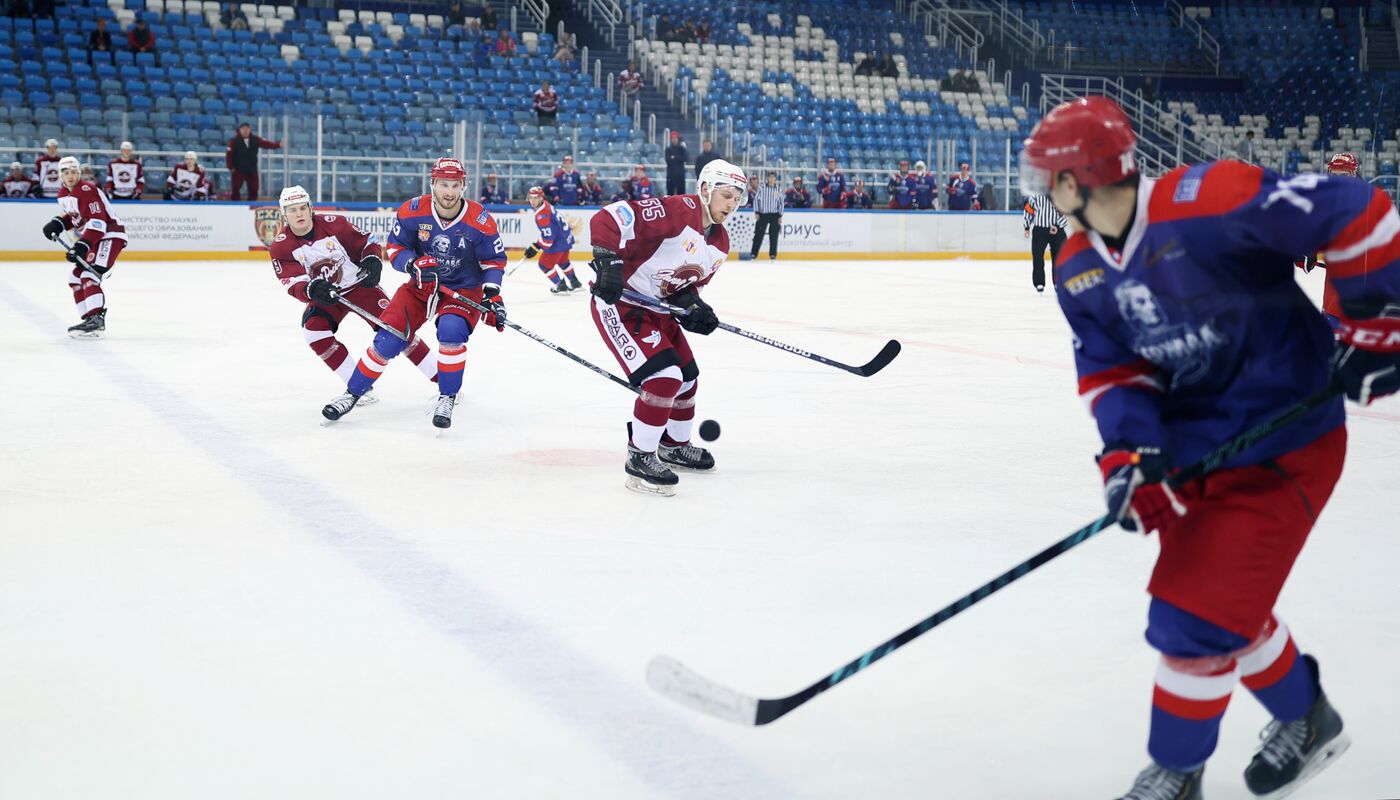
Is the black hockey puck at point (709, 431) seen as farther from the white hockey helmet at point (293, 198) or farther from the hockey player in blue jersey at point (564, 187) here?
the hockey player in blue jersey at point (564, 187)

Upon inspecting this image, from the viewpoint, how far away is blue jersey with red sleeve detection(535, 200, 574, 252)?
11695mm

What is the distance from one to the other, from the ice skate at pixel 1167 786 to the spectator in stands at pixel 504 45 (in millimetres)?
18495

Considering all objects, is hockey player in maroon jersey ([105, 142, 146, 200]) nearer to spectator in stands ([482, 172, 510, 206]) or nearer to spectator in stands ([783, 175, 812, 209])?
spectator in stands ([482, 172, 510, 206])

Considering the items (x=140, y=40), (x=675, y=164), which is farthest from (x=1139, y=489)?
(x=140, y=40)

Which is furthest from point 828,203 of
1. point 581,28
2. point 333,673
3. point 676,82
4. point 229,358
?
point 333,673

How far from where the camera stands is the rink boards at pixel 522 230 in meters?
14.6

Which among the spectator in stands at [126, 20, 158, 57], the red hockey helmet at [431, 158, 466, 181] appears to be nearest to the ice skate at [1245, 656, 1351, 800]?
the red hockey helmet at [431, 158, 466, 181]

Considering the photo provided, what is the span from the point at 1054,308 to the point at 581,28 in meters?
12.3

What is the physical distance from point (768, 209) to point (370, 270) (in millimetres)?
11543

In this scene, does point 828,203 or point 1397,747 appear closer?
point 1397,747

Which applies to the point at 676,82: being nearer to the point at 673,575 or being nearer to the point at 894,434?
the point at 894,434

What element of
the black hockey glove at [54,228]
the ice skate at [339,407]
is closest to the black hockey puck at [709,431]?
the ice skate at [339,407]

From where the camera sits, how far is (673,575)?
3648 mm

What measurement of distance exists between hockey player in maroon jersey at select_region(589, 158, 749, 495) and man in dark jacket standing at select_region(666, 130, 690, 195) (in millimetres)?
12634
